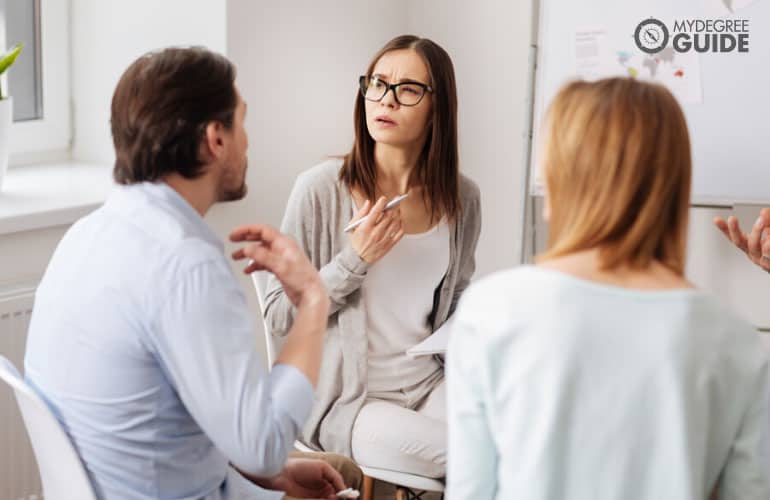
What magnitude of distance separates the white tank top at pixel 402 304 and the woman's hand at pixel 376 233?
0.42 feet

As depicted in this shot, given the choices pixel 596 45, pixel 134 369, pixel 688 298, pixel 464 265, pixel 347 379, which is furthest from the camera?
pixel 596 45

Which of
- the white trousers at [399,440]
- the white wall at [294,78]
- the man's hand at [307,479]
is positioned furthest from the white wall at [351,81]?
the man's hand at [307,479]

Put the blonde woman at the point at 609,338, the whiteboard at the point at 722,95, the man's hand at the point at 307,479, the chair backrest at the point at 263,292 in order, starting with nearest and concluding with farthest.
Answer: the blonde woman at the point at 609,338, the man's hand at the point at 307,479, the chair backrest at the point at 263,292, the whiteboard at the point at 722,95

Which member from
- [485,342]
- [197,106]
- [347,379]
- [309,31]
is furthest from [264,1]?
[485,342]

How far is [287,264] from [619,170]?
1.72 ft

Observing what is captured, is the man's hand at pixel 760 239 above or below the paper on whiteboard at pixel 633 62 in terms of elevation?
below

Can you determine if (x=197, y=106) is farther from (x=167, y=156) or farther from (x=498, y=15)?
(x=498, y=15)

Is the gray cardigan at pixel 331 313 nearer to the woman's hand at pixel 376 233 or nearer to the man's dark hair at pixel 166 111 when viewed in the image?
the woman's hand at pixel 376 233

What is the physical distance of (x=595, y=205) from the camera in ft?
4.00

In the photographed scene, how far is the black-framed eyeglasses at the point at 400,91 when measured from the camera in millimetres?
2277

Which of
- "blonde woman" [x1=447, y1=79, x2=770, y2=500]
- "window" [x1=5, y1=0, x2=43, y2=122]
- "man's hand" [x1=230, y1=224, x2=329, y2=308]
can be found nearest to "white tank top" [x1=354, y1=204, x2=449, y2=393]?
"man's hand" [x1=230, y1=224, x2=329, y2=308]

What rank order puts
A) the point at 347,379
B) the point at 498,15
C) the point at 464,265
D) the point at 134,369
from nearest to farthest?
the point at 134,369 → the point at 347,379 → the point at 464,265 → the point at 498,15

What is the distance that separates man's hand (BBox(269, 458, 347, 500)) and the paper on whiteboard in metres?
1.35

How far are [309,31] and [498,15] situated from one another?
57cm
